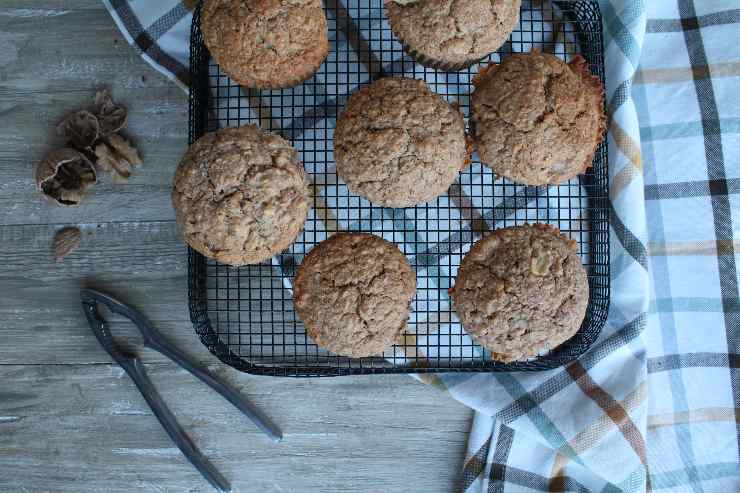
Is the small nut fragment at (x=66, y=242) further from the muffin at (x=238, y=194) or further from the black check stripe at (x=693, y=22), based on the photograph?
the black check stripe at (x=693, y=22)

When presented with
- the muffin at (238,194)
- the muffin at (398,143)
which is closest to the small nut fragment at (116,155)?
the muffin at (238,194)

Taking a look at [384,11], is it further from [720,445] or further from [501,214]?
[720,445]

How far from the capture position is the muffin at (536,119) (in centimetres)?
217

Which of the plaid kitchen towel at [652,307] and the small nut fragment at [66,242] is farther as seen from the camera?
the small nut fragment at [66,242]

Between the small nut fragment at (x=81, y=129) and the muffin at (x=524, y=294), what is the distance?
1.72 m

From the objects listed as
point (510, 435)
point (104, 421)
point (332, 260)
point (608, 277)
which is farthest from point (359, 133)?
point (104, 421)

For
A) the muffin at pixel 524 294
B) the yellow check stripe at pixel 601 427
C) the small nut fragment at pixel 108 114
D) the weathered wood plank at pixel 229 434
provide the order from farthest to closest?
the weathered wood plank at pixel 229 434, the small nut fragment at pixel 108 114, the yellow check stripe at pixel 601 427, the muffin at pixel 524 294

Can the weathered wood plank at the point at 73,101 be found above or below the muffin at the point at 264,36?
below

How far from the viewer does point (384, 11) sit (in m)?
2.58

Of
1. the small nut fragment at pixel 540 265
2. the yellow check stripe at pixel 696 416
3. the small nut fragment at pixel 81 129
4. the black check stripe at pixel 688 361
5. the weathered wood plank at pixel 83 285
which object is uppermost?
the small nut fragment at pixel 81 129

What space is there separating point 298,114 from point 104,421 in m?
1.67

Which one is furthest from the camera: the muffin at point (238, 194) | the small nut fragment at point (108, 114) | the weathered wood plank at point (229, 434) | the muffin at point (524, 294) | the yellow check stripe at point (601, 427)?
the weathered wood plank at point (229, 434)

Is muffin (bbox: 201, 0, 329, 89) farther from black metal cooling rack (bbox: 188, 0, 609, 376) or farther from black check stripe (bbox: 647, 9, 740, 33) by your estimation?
black check stripe (bbox: 647, 9, 740, 33)

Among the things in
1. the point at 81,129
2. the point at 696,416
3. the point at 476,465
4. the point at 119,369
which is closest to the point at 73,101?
the point at 81,129
